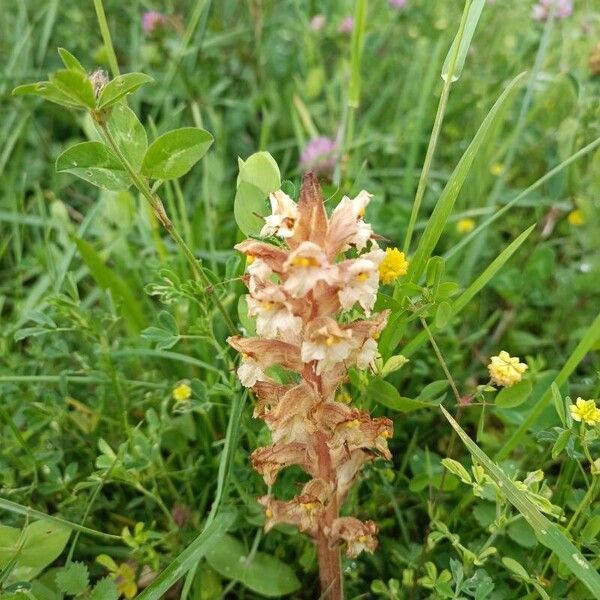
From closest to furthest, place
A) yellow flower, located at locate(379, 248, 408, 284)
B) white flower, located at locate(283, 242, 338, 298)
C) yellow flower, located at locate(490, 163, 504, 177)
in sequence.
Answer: white flower, located at locate(283, 242, 338, 298), yellow flower, located at locate(379, 248, 408, 284), yellow flower, located at locate(490, 163, 504, 177)

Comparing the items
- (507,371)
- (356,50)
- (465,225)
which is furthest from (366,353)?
(465,225)

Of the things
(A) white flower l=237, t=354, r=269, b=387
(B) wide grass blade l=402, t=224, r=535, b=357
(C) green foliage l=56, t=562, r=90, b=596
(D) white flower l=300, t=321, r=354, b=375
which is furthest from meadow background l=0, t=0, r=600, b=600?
(D) white flower l=300, t=321, r=354, b=375

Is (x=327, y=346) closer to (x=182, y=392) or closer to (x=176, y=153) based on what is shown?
(x=176, y=153)

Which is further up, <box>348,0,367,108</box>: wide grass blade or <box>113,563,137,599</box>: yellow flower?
<box>348,0,367,108</box>: wide grass blade

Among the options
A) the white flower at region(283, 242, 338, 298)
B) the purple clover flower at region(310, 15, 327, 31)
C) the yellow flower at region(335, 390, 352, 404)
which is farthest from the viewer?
the purple clover flower at region(310, 15, 327, 31)

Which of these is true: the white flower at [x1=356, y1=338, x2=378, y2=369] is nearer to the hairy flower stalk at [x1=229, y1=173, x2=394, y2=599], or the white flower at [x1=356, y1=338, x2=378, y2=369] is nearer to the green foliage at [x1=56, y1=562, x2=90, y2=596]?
the hairy flower stalk at [x1=229, y1=173, x2=394, y2=599]

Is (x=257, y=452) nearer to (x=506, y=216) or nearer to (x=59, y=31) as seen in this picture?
(x=506, y=216)

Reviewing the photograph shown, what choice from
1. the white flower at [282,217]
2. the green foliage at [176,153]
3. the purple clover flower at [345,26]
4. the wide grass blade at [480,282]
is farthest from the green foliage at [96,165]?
the purple clover flower at [345,26]
